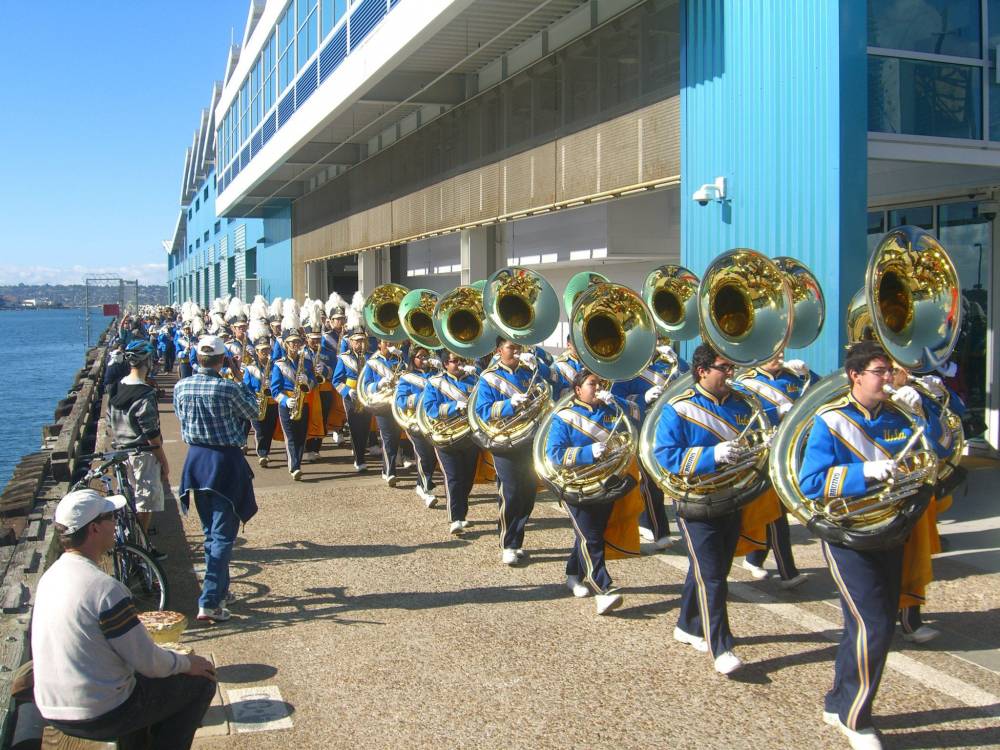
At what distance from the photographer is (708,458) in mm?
5254

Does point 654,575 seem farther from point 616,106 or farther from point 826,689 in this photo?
point 616,106

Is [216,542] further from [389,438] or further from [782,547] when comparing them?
[389,438]

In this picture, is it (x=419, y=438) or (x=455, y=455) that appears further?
(x=419, y=438)

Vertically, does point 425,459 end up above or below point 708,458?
below

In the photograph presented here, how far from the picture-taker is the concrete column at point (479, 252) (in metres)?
17.9

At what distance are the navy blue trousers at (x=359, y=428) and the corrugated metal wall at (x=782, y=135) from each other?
169 inches

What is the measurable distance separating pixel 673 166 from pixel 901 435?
741 cm

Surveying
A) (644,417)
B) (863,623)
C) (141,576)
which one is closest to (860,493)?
(863,623)

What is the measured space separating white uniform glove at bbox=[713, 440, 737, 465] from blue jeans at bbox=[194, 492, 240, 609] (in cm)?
319

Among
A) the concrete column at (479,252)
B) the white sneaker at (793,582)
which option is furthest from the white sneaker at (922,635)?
the concrete column at (479,252)

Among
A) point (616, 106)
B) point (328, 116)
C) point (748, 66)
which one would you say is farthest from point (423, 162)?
point (748, 66)

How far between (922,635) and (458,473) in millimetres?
4139

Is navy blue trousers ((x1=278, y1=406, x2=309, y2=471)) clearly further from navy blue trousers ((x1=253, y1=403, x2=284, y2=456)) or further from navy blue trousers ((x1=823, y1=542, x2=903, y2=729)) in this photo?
navy blue trousers ((x1=823, y1=542, x2=903, y2=729))

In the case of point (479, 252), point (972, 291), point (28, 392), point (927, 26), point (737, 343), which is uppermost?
point (927, 26)
